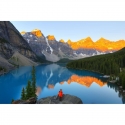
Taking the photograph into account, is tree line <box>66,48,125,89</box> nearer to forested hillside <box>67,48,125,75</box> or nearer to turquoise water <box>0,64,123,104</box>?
forested hillside <box>67,48,125,75</box>

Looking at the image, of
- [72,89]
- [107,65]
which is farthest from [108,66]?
[72,89]

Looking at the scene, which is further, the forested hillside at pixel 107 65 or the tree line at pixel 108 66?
the forested hillside at pixel 107 65

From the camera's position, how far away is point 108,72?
82.2m

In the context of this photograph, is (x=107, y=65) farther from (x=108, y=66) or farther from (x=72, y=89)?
(x=72, y=89)

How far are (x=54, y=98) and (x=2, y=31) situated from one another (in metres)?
175

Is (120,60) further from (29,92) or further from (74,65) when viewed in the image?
(29,92)

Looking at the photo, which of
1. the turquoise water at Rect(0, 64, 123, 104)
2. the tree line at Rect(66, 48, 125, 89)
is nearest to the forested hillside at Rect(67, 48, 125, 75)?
the tree line at Rect(66, 48, 125, 89)

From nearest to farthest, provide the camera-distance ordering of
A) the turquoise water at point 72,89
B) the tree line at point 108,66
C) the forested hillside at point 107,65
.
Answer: the turquoise water at point 72,89, the tree line at point 108,66, the forested hillside at point 107,65

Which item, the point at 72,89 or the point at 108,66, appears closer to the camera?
the point at 72,89

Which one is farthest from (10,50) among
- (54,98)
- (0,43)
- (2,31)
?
(54,98)

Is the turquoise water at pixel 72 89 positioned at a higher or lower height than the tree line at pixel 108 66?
lower

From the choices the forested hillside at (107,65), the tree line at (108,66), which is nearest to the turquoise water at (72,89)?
the tree line at (108,66)

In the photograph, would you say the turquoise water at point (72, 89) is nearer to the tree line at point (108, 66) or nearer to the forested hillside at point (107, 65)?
the tree line at point (108, 66)

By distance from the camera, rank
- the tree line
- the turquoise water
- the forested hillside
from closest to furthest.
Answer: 1. the turquoise water
2. the tree line
3. the forested hillside
